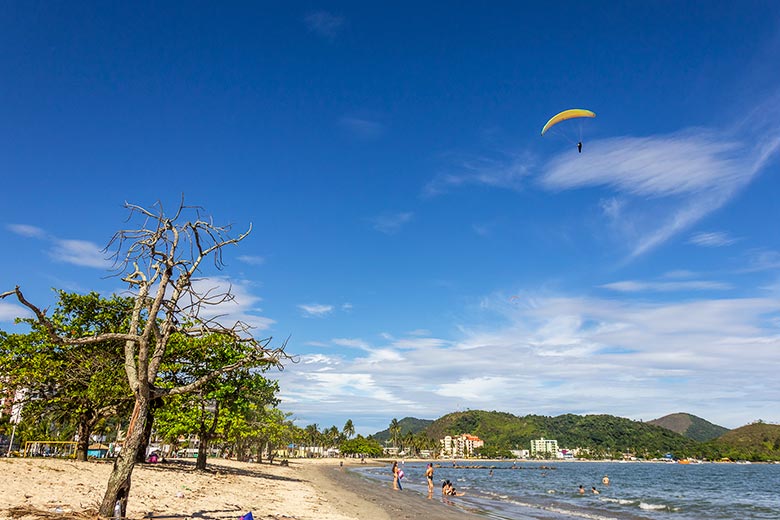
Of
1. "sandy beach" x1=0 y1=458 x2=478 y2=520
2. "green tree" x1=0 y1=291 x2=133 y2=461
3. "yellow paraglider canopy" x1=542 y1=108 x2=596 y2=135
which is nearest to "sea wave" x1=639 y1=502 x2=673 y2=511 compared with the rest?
"sandy beach" x1=0 y1=458 x2=478 y2=520

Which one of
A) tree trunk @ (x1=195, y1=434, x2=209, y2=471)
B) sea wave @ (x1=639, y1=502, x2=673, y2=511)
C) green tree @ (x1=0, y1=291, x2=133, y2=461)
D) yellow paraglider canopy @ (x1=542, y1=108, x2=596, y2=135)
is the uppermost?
yellow paraglider canopy @ (x1=542, y1=108, x2=596, y2=135)

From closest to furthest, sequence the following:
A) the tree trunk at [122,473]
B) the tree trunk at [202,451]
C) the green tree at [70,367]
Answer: the tree trunk at [122,473] → the green tree at [70,367] → the tree trunk at [202,451]

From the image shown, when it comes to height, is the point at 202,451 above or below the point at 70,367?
below

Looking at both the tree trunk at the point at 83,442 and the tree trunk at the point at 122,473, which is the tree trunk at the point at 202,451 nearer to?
the tree trunk at the point at 83,442

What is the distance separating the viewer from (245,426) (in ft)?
112

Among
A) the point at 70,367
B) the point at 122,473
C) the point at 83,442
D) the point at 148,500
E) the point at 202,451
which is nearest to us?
the point at 122,473

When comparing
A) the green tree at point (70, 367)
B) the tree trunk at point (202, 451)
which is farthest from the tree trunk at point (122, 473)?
the tree trunk at point (202, 451)

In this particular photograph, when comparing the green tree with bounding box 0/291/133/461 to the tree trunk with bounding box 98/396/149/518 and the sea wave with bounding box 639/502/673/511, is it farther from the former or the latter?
the sea wave with bounding box 639/502/673/511

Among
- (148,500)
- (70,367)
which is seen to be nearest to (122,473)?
(148,500)

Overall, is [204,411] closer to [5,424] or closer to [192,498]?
[192,498]

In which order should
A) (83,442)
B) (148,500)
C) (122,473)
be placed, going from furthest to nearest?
(83,442)
(148,500)
(122,473)

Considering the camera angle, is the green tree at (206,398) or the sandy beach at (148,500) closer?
the sandy beach at (148,500)

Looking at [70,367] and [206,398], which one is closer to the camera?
[70,367]

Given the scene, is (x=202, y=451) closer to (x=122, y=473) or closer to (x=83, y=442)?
(x=83, y=442)
